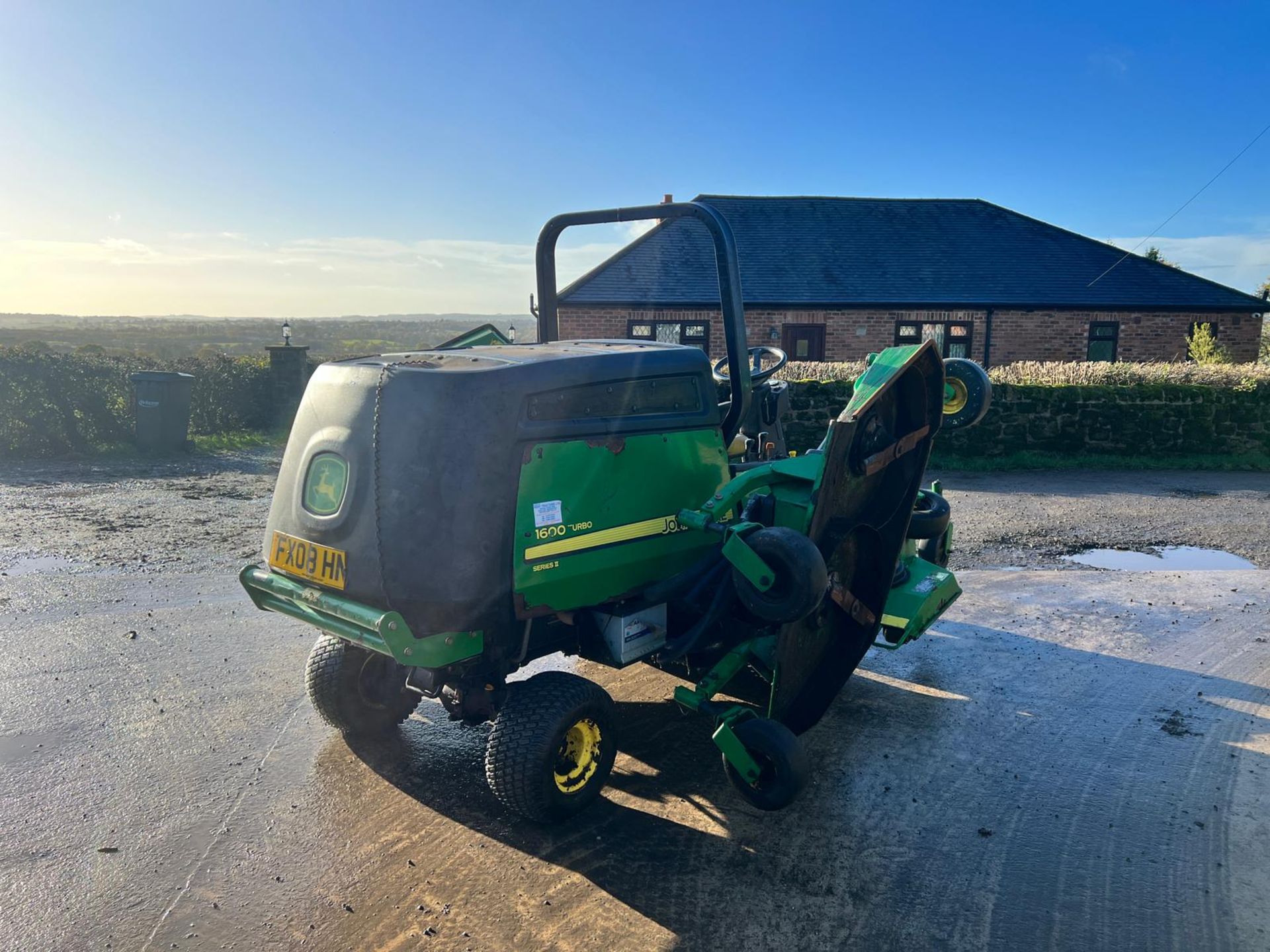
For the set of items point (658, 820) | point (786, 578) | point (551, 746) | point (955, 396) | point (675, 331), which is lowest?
point (658, 820)

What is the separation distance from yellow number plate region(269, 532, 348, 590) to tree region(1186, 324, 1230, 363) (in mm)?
19492

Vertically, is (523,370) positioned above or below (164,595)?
above

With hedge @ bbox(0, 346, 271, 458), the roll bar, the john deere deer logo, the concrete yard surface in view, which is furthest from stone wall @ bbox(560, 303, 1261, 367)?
the john deere deer logo

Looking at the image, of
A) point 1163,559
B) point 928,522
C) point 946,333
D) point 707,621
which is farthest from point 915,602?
point 946,333

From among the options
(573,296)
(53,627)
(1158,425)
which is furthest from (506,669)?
(573,296)

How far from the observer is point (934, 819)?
382 cm

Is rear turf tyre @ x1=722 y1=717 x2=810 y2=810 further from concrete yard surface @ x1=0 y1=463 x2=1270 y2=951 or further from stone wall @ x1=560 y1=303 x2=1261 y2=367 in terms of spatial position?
stone wall @ x1=560 y1=303 x2=1261 y2=367

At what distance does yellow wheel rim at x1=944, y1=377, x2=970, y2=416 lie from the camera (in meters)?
5.35

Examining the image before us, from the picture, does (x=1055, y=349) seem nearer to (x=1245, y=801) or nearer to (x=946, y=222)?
(x=946, y=222)

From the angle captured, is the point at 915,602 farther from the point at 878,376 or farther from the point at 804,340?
the point at 804,340

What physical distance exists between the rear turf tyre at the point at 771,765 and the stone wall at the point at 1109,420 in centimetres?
985

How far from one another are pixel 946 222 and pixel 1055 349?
16.5 ft

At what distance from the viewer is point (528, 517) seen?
348 centimetres

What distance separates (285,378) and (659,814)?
14556 mm
